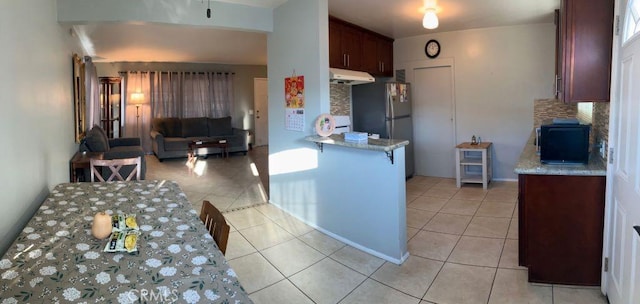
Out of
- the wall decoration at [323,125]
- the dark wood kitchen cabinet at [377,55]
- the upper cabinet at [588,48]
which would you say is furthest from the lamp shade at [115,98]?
the upper cabinet at [588,48]

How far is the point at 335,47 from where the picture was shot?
14.4 feet

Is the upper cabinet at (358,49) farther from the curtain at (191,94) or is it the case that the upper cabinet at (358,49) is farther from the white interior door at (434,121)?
the curtain at (191,94)

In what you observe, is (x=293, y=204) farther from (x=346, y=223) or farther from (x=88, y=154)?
(x=88, y=154)

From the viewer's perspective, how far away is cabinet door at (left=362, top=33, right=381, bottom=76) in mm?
5000

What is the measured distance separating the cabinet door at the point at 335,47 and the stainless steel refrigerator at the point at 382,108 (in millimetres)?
730

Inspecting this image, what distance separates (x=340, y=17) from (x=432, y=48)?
183 centimetres

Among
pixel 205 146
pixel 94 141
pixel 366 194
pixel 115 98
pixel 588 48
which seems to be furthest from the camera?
pixel 115 98

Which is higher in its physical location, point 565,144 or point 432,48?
point 432,48

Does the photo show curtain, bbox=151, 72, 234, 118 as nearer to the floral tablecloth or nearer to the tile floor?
the tile floor

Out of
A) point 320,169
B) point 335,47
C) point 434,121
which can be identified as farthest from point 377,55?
point 320,169

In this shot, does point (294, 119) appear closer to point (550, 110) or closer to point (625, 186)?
point (625, 186)

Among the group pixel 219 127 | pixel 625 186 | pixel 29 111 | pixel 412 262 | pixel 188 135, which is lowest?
pixel 412 262

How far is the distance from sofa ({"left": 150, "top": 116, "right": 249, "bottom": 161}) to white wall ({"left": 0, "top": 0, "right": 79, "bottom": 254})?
441cm

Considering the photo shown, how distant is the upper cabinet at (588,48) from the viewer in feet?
6.95
